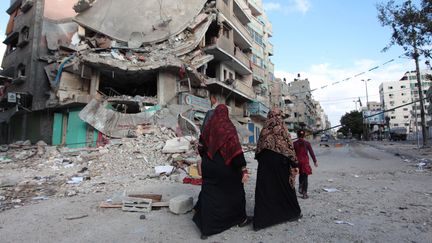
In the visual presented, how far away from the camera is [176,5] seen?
68.9 ft

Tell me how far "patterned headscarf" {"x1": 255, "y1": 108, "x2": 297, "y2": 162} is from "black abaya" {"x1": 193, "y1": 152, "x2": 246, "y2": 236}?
466mm

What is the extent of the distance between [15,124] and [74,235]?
24055 mm

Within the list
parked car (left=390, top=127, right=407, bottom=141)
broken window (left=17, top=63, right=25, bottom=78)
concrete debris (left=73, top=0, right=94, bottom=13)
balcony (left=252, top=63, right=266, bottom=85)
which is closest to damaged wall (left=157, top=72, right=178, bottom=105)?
concrete debris (left=73, top=0, right=94, bottom=13)

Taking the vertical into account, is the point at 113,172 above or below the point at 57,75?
below

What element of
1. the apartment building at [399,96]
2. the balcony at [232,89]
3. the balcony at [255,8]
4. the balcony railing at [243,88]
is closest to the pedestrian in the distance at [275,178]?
the balcony at [232,89]

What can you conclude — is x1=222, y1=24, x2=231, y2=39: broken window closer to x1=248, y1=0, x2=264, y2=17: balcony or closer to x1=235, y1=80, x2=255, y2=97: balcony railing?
x1=235, y1=80, x2=255, y2=97: balcony railing

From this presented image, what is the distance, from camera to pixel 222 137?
11.5 feet

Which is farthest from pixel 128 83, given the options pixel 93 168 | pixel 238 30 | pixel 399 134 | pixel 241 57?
pixel 399 134

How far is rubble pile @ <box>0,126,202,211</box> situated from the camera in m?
6.92

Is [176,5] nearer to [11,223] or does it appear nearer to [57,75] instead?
[57,75]

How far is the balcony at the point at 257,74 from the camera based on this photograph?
30122mm

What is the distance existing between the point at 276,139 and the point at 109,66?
1605 centimetres

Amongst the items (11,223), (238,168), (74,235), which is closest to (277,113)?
(238,168)

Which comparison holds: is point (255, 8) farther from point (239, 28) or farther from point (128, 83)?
point (128, 83)
